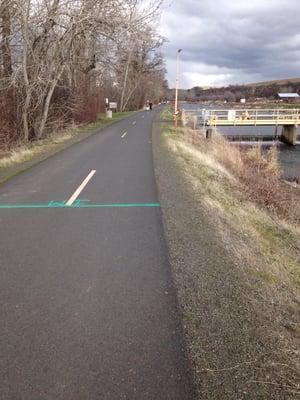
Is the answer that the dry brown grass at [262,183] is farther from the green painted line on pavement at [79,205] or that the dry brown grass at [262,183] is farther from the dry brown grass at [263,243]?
the green painted line on pavement at [79,205]

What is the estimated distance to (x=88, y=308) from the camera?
397 centimetres

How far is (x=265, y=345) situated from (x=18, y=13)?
18.4m

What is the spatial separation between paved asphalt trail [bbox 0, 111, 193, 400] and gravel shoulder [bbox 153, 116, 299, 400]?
6.5 inches

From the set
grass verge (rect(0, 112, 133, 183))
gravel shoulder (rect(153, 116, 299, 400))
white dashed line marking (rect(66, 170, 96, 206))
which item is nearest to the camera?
gravel shoulder (rect(153, 116, 299, 400))

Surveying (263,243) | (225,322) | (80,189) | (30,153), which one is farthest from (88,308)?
(30,153)

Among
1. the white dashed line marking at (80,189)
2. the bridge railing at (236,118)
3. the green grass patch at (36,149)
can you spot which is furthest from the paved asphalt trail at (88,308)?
the bridge railing at (236,118)

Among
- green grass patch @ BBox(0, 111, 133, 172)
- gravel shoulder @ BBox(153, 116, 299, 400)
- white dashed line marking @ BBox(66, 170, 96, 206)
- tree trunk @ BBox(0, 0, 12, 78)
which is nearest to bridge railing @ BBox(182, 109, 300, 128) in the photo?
A: green grass patch @ BBox(0, 111, 133, 172)

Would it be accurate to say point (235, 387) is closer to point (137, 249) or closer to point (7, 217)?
point (137, 249)

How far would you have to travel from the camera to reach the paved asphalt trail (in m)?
2.90

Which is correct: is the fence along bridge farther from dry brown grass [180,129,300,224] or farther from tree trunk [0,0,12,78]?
tree trunk [0,0,12,78]

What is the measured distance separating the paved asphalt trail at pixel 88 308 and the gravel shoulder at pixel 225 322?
0.17m

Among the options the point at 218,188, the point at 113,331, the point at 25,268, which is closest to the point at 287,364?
the point at 113,331

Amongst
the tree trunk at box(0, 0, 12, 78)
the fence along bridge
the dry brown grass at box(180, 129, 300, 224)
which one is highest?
the tree trunk at box(0, 0, 12, 78)

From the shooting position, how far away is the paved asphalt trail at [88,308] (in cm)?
290
